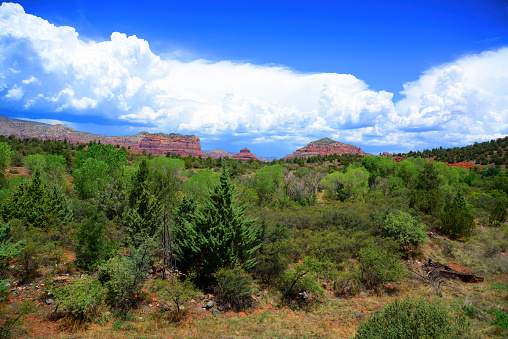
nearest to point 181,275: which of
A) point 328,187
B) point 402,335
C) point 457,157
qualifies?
point 402,335

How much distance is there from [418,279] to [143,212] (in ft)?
81.1

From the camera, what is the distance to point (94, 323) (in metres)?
15.8

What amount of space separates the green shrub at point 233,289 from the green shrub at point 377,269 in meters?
9.59

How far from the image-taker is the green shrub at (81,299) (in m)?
15.1

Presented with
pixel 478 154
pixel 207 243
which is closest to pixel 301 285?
pixel 207 243

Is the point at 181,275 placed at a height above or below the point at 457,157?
below

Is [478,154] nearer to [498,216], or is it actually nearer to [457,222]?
[498,216]

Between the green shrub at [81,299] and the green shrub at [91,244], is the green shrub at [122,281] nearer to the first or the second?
the green shrub at [81,299]

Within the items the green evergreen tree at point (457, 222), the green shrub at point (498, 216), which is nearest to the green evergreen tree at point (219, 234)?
the green evergreen tree at point (457, 222)

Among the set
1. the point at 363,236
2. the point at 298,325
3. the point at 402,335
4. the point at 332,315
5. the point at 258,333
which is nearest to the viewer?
the point at 402,335

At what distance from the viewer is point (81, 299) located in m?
15.2

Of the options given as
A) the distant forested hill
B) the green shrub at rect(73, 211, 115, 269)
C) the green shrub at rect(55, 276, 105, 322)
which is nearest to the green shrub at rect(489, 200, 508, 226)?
the green shrub at rect(55, 276, 105, 322)

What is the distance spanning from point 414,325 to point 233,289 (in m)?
11.5

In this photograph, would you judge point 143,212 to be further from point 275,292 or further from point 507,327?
point 507,327
